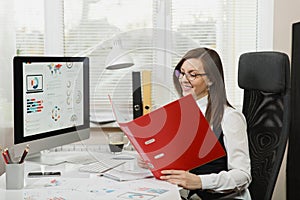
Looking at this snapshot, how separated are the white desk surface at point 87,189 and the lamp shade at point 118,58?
446 mm

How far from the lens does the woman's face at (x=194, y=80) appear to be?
196 cm

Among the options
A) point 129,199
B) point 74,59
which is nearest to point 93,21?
point 74,59

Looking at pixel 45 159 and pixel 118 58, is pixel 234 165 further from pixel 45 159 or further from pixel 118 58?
pixel 45 159

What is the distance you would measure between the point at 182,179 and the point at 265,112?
0.50m

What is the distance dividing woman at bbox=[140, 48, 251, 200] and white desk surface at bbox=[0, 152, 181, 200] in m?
0.11

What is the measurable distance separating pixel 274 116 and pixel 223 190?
37 cm

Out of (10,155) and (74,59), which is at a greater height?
(74,59)

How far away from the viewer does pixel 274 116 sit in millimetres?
1990

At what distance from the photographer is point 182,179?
1.78 metres

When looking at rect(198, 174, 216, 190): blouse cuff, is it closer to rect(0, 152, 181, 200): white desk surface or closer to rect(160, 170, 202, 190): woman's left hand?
rect(160, 170, 202, 190): woman's left hand

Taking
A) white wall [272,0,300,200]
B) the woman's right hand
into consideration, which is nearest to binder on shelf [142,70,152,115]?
the woman's right hand

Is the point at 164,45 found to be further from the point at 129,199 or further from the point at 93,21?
the point at 129,199

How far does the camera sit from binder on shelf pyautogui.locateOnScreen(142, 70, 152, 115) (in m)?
2.14

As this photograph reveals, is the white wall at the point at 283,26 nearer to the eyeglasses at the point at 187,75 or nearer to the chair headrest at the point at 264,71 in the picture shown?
the chair headrest at the point at 264,71
